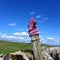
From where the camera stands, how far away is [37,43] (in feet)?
48.9

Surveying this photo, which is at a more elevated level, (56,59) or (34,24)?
(34,24)

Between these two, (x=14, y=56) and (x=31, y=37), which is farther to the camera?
(x=14, y=56)

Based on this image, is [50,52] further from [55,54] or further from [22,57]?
[22,57]

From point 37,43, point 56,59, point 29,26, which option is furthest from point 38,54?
point 56,59

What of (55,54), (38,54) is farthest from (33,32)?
(55,54)

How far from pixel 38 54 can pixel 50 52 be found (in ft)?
10.7

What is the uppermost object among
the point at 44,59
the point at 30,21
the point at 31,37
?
the point at 30,21

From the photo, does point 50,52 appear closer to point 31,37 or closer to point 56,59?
point 56,59

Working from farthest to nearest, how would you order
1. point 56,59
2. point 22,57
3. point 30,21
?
1. point 56,59
2. point 22,57
3. point 30,21

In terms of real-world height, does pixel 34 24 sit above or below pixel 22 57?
above

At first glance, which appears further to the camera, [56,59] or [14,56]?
[56,59]

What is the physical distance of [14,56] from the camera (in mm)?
15945

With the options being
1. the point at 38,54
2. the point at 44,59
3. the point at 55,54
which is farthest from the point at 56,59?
the point at 38,54

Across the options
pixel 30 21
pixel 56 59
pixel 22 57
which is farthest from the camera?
pixel 56 59
